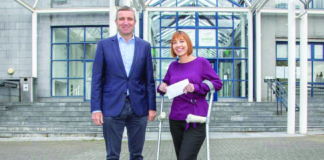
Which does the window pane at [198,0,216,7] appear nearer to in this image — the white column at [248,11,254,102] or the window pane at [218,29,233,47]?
the window pane at [218,29,233,47]

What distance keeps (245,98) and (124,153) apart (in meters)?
11.1

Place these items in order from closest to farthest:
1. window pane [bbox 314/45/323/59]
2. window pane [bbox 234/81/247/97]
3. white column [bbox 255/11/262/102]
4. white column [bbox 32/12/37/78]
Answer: white column [bbox 255/11/262/102]
white column [bbox 32/12/37/78]
window pane [bbox 234/81/247/97]
window pane [bbox 314/45/323/59]

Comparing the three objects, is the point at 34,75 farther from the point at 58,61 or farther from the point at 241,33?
the point at 241,33

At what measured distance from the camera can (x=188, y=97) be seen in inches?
133

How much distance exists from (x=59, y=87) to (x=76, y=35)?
9.44 feet

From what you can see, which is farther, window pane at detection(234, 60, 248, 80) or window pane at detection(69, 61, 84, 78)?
window pane at detection(69, 61, 84, 78)

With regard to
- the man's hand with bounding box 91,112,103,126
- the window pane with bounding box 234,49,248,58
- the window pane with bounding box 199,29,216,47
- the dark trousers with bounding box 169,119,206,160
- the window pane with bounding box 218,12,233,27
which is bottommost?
the dark trousers with bounding box 169,119,206,160

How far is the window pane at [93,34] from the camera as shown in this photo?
57.1ft

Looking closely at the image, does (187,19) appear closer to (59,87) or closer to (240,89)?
(240,89)

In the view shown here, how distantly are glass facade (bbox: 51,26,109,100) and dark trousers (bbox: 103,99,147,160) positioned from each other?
14.3m

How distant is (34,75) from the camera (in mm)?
16875

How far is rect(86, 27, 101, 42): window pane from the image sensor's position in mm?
17391

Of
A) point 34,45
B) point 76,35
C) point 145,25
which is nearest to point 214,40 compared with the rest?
point 145,25

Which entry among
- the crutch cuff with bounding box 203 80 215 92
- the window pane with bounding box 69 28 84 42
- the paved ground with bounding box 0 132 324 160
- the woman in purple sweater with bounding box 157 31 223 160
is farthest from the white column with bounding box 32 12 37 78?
the crutch cuff with bounding box 203 80 215 92
